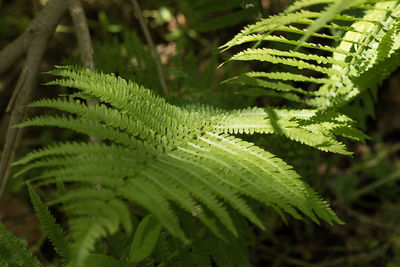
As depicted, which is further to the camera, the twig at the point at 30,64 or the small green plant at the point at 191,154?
the twig at the point at 30,64

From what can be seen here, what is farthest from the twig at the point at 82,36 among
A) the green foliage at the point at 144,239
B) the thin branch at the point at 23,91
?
the green foliage at the point at 144,239

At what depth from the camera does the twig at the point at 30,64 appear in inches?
53.5

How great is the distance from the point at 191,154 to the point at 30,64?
0.83 metres

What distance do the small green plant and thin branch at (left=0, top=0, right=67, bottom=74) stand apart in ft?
1.96

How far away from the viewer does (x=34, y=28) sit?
4.88ft

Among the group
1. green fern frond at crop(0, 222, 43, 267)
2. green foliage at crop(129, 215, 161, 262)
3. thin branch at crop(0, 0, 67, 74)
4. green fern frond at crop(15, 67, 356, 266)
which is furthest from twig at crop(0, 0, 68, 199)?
green foliage at crop(129, 215, 161, 262)

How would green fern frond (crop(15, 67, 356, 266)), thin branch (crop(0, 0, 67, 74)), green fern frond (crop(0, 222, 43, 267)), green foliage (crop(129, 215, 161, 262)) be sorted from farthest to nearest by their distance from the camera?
thin branch (crop(0, 0, 67, 74))
green fern frond (crop(0, 222, 43, 267))
green foliage (crop(129, 215, 161, 262))
green fern frond (crop(15, 67, 356, 266))

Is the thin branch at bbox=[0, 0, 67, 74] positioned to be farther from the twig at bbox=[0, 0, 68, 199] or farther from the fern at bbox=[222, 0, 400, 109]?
the fern at bbox=[222, 0, 400, 109]

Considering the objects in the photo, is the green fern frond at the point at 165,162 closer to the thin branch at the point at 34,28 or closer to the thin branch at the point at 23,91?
the thin branch at the point at 23,91

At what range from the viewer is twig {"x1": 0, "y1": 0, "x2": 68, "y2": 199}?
4.46 ft

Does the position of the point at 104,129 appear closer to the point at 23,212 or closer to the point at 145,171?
the point at 145,171

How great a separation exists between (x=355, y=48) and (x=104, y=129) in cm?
74

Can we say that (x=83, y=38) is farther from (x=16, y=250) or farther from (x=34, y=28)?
(x=16, y=250)

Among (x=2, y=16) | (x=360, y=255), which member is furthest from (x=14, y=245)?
(x=2, y=16)
